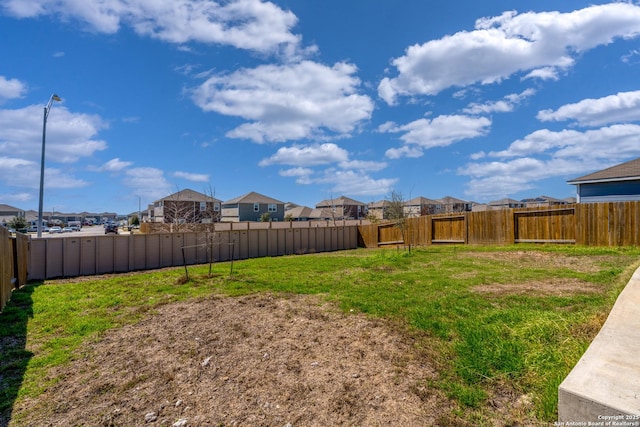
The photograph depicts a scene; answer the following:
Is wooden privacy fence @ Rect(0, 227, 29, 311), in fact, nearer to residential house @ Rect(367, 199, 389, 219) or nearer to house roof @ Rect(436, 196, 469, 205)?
residential house @ Rect(367, 199, 389, 219)

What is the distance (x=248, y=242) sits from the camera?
56.2ft

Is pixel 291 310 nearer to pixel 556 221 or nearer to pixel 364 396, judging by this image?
pixel 364 396

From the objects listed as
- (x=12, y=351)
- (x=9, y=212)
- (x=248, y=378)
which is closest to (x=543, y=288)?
(x=248, y=378)

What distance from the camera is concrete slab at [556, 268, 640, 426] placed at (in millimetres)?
1925

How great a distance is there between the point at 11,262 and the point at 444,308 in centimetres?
1027

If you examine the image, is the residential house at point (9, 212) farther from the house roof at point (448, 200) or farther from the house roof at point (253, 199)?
the house roof at point (448, 200)

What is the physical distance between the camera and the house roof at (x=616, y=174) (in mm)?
17109

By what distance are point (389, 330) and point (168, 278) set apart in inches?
299

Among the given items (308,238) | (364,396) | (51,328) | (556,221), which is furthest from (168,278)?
(556,221)

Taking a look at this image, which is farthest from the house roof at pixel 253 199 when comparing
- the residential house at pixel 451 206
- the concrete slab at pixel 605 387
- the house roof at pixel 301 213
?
the concrete slab at pixel 605 387

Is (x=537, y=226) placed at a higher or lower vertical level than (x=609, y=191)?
lower

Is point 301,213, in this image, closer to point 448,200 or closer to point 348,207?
point 348,207

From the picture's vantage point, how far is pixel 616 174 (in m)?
17.7

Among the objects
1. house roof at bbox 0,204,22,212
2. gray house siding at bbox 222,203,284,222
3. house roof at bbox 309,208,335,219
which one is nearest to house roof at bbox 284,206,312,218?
house roof at bbox 309,208,335,219
